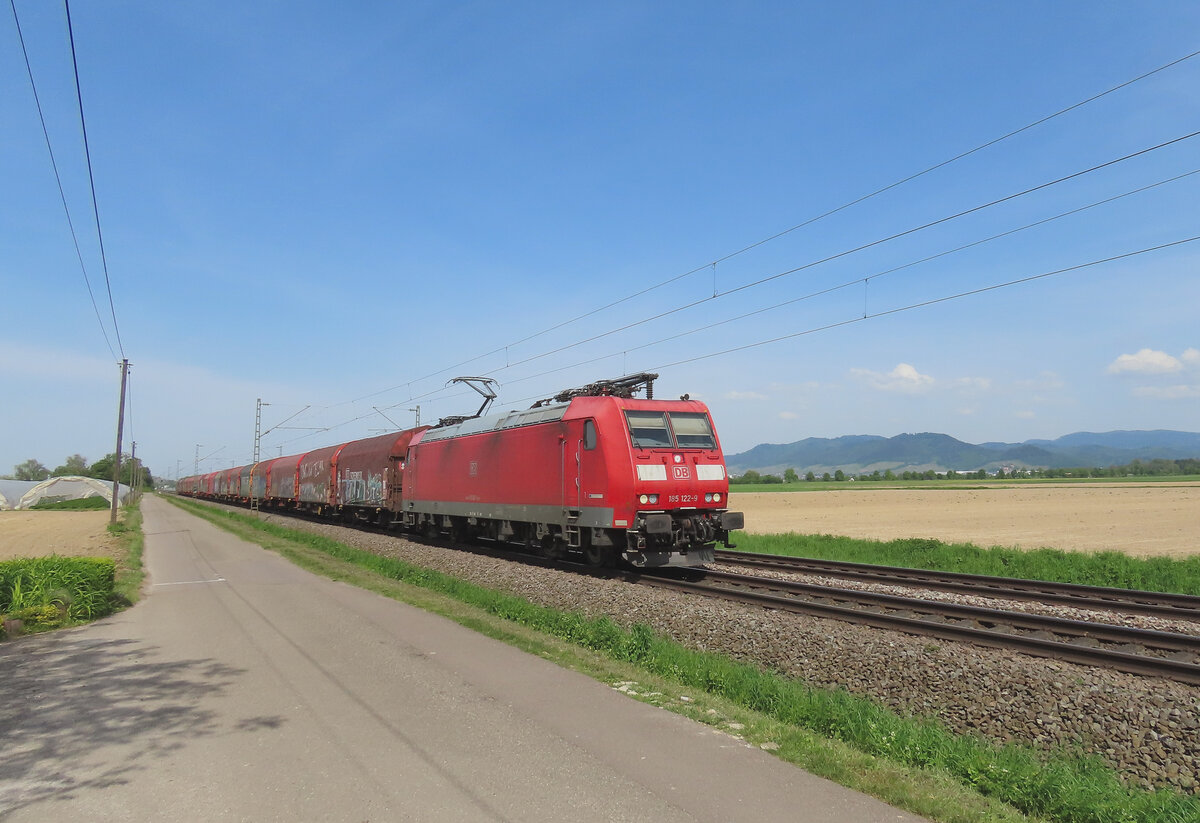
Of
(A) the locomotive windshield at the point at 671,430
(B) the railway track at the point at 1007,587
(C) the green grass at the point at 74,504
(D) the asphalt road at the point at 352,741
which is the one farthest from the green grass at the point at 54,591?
(C) the green grass at the point at 74,504

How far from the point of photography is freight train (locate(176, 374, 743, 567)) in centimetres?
1429

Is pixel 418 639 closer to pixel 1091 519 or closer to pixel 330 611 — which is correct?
pixel 330 611

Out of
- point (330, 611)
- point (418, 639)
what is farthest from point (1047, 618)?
point (330, 611)

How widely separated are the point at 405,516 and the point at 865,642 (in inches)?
814

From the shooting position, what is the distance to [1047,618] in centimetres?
950

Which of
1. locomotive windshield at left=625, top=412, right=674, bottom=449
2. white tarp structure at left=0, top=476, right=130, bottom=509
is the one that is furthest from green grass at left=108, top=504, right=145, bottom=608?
white tarp structure at left=0, top=476, right=130, bottom=509

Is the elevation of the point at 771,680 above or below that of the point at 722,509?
below

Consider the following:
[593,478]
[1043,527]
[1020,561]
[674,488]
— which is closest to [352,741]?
[593,478]

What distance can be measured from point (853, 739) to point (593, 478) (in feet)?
29.7

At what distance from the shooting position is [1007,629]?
9625 millimetres

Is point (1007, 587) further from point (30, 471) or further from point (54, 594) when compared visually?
point (30, 471)

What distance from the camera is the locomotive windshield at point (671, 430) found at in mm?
14789

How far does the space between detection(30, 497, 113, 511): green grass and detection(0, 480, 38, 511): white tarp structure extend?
2581mm

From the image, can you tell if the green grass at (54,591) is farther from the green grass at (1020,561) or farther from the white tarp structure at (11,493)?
the white tarp structure at (11,493)
